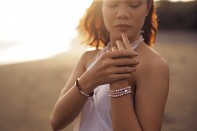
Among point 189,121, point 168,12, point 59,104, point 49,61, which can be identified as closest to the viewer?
point 59,104

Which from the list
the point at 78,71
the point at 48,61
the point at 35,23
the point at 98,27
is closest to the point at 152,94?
the point at 78,71

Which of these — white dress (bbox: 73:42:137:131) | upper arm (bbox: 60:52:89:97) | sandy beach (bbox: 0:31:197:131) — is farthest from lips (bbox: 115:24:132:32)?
sandy beach (bbox: 0:31:197:131)

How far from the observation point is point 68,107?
1819mm

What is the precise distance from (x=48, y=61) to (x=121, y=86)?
9855 millimetres

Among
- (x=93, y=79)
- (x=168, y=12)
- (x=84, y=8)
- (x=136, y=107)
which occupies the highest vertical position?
(x=84, y=8)

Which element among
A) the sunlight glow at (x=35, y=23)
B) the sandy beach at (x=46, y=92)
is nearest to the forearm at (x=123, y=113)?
the sandy beach at (x=46, y=92)

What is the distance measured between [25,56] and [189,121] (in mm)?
7167

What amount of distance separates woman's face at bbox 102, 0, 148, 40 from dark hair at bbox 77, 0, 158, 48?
31cm

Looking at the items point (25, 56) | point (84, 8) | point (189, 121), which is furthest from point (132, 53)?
point (25, 56)

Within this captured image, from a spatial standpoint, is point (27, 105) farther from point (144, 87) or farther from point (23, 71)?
point (144, 87)

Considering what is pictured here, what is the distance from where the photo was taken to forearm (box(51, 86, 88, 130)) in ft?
5.73

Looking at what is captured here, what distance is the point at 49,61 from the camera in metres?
11.3

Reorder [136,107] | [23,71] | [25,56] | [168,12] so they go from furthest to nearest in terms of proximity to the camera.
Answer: [168,12] → [25,56] → [23,71] → [136,107]

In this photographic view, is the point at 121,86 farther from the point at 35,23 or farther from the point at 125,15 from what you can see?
the point at 35,23
